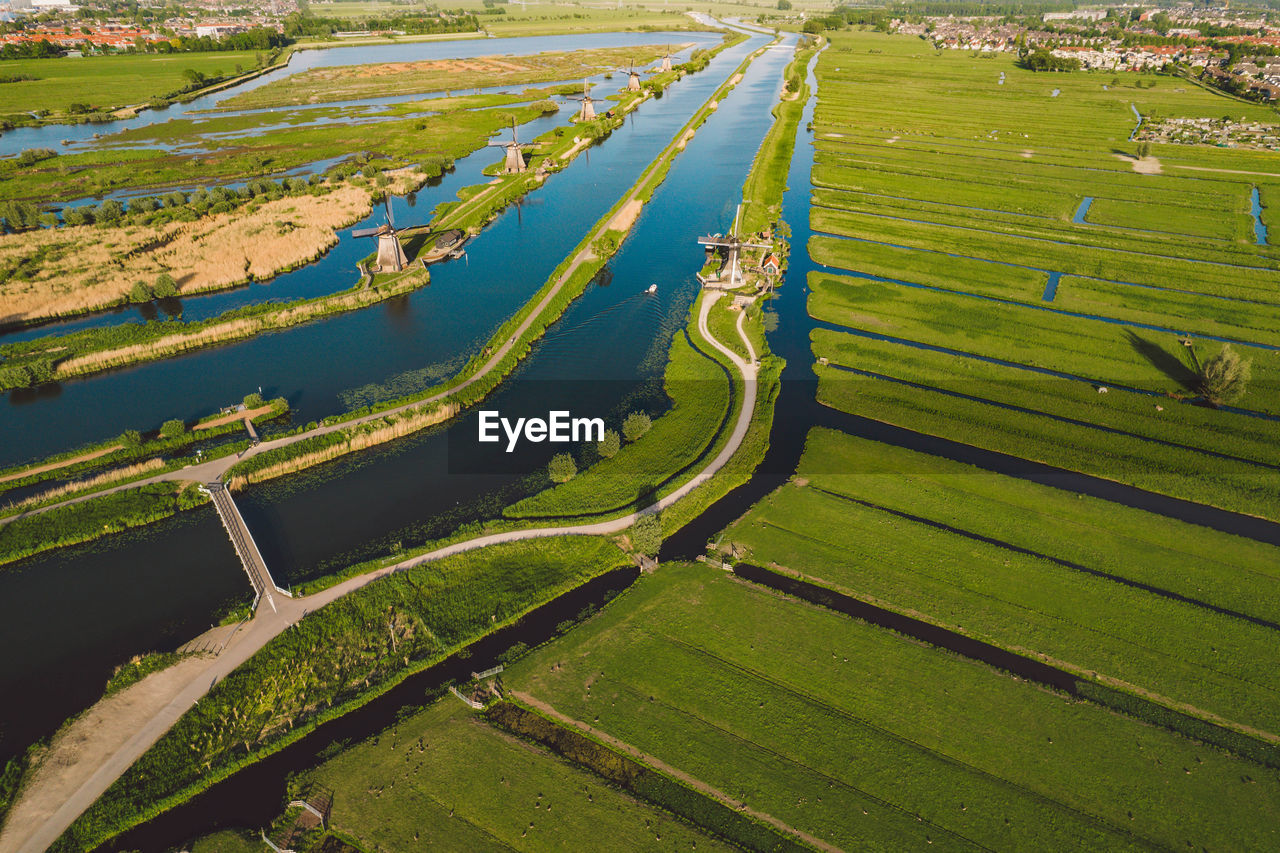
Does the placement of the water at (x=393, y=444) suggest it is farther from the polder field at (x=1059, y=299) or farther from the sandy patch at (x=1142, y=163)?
the sandy patch at (x=1142, y=163)

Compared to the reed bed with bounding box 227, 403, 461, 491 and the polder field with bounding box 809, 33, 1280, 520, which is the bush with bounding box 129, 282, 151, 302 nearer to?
the reed bed with bounding box 227, 403, 461, 491

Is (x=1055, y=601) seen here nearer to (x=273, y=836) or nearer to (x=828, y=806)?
(x=828, y=806)

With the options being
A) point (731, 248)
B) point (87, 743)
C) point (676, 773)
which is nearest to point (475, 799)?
point (676, 773)

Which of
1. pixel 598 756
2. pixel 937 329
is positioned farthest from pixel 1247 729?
pixel 937 329

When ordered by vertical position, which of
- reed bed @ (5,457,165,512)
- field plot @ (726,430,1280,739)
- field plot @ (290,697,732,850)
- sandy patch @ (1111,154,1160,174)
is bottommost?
field plot @ (290,697,732,850)

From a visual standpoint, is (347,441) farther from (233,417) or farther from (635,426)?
(635,426)

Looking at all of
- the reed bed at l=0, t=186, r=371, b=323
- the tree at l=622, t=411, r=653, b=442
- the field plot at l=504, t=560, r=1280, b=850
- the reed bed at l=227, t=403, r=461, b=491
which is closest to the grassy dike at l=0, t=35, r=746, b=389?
the reed bed at l=0, t=186, r=371, b=323
